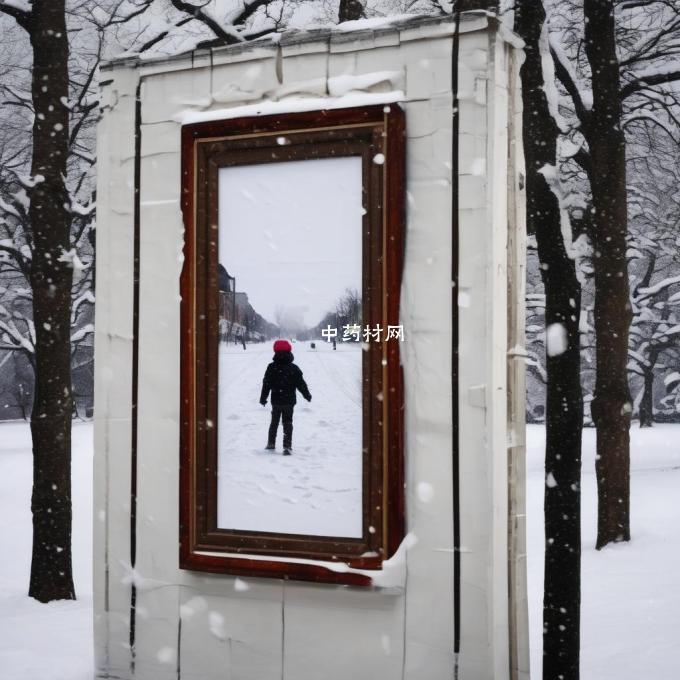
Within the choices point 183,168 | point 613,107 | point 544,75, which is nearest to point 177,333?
point 183,168

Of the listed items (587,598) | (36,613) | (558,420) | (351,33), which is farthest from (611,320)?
(351,33)

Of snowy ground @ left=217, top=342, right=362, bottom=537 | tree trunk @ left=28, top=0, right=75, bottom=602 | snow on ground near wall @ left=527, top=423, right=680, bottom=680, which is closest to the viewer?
snowy ground @ left=217, top=342, right=362, bottom=537

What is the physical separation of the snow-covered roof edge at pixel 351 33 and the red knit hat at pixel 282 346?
138cm

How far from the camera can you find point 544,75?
189 inches

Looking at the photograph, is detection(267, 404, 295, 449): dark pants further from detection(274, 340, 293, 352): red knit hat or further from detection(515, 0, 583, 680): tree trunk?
detection(515, 0, 583, 680): tree trunk

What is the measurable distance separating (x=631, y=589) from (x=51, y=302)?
19.1ft

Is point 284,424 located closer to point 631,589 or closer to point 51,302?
point 51,302

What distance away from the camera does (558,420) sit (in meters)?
4.68

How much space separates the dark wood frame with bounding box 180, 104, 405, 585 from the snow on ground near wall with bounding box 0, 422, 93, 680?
6.37ft

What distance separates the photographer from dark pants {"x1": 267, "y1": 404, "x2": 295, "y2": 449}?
14.0ft

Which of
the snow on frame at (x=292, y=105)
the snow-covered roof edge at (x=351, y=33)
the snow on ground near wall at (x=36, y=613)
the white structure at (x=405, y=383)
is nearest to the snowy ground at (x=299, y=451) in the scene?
the white structure at (x=405, y=383)

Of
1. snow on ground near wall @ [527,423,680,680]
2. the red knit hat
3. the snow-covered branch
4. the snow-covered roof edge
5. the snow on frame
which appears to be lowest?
snow on ground near wall @ [527,423,680,680]

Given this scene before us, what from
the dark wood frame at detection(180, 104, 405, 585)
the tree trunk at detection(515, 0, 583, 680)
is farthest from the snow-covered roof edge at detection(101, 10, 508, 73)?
the tree trunk at detection(515, 0, 583, 680)

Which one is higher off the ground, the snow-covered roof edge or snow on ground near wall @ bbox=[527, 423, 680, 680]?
the snow-covered roof edge
